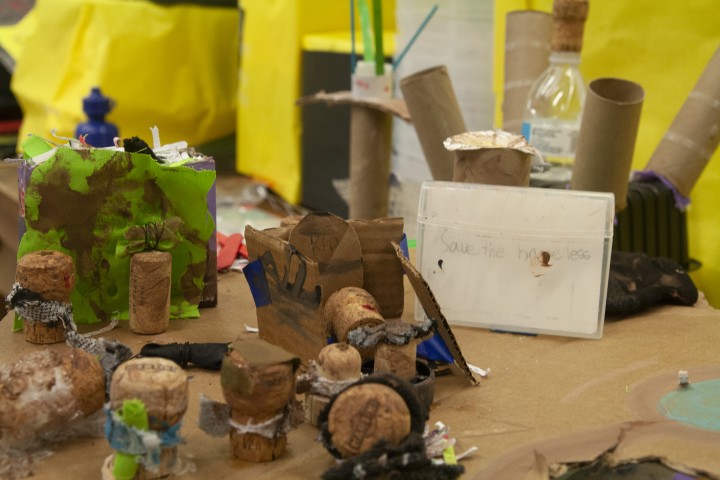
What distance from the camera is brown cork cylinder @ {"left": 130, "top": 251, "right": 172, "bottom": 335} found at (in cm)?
96

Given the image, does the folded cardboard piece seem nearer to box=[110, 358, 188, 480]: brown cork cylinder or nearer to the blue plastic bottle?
box=[110, 358, 188, 480]: brown cork cylinder

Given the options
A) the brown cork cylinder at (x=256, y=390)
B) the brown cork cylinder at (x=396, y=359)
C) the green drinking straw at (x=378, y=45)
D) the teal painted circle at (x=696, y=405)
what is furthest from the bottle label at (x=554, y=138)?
the brown cork cylinder at (x=256, y=390)

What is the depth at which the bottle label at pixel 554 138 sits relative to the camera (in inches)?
53.3

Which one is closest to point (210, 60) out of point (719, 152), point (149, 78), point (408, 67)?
point (149, 78)

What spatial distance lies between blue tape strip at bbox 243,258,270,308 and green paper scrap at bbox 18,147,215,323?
115 millimetres

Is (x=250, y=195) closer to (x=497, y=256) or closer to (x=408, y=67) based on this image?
(x=408, y=67)

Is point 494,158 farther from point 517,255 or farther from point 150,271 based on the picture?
point 150,271

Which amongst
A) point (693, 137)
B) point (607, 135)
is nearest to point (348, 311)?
point (607, 135)

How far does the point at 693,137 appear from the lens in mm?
1349

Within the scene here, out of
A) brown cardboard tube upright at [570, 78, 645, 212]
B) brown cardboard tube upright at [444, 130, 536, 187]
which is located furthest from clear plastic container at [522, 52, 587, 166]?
brown cardboard tube upright at [444, 130, 536, 187]

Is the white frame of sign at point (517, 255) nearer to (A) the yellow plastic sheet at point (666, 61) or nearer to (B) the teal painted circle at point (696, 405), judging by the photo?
(B) the teal painted circle at point (696, 405)

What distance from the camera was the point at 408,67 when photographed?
1.94m

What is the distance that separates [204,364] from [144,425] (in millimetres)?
232

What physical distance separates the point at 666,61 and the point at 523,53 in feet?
0.81
